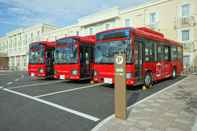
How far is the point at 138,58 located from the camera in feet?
29.2

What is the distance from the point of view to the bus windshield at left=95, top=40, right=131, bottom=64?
8500 millimetres

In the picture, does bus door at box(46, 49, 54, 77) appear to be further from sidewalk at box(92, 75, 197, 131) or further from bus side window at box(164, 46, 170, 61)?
sidewalk at box(92, 75, 197, 131)

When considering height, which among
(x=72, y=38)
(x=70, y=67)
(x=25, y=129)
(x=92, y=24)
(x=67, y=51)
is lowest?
(x=25, y=129)

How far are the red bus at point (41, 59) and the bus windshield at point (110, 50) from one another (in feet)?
19.8

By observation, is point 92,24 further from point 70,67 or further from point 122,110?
→ point 122,110

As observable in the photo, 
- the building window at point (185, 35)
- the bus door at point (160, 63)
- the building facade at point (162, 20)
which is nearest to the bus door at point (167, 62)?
the bus door at point (160, 63)

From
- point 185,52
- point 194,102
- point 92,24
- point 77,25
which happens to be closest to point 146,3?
point 185,52

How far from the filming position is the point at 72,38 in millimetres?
11586

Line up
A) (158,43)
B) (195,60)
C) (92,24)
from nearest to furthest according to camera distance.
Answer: (158,43), (195,60), (92,24)

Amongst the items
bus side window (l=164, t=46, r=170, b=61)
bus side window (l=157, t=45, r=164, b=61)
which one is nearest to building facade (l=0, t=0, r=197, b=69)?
bus side window (l=164, t=46, r=170, b=61)

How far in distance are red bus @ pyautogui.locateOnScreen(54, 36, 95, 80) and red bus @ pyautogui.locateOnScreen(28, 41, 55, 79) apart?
2214mm

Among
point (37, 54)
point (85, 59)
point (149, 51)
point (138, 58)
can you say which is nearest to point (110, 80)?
point (138, 58)

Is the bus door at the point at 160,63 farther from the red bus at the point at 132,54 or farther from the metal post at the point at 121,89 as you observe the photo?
the metal post at the point at 121,89

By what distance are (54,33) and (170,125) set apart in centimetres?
4248
